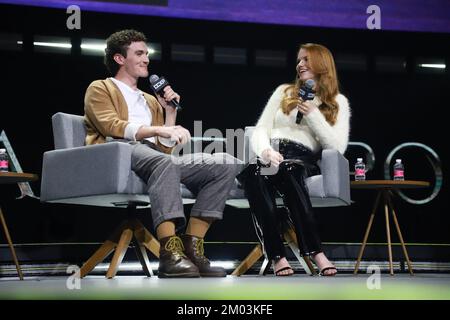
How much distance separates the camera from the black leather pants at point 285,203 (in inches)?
123

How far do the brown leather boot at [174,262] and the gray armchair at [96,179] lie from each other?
0.40 m

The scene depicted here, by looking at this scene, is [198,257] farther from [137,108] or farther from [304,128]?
[304,128]

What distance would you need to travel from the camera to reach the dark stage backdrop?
4.35m

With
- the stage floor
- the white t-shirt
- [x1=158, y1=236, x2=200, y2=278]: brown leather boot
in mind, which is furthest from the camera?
the white t-shirt

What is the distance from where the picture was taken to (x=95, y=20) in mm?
4434

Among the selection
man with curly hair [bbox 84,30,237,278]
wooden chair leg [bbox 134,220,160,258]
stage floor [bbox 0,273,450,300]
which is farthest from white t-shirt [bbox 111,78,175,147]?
stage floor [bbox 0,273,450,300]

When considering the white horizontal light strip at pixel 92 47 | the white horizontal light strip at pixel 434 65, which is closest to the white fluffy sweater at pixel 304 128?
the white horizontal light strip at pixel 92 47

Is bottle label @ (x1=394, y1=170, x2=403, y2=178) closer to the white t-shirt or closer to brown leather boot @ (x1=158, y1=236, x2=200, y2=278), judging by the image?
the white t-shirt

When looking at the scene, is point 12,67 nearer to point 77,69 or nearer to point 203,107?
point 77,69

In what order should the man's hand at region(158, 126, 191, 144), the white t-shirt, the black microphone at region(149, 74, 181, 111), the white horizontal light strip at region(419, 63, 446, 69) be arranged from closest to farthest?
the man's hand at region(158, 126, 191, 144), the black microphone at region(149, 74, 181, 111), the white t-shirt, the white horizontal light strip at region(419, 63, 446, 69)

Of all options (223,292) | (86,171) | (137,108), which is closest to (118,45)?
(137,108)

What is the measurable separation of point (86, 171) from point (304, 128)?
46.5 inches

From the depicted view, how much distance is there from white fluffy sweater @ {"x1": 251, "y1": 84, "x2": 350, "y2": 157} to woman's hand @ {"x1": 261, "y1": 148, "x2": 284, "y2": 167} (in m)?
0.09

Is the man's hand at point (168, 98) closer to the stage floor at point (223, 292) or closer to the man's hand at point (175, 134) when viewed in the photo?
the man's hand at point (175, 134)
